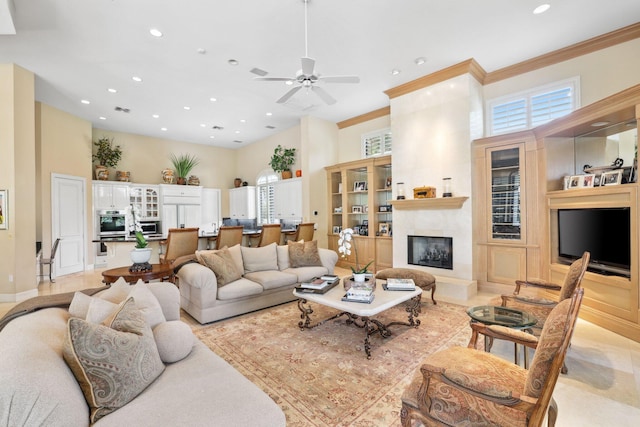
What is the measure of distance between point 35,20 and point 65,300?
360 cm

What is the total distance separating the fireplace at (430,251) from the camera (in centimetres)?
491

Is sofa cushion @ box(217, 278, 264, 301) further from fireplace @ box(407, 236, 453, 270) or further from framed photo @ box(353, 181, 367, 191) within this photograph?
framed photo @ box(353, 181, 367, 191)

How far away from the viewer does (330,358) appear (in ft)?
8.71

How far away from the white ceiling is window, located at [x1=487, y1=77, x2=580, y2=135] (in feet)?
1.78

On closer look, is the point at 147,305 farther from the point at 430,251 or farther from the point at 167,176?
the point at 167,176

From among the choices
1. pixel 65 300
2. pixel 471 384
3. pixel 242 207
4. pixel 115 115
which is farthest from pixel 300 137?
pixel 471 384

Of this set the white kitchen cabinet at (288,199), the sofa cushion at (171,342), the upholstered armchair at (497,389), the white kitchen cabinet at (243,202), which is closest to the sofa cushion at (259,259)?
the sofa cushion at (171,342)

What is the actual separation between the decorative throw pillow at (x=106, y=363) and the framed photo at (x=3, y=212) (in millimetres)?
4959

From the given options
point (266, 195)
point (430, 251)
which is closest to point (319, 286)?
point (430, 251)

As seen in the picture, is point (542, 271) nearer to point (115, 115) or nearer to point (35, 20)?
point (35, 20)

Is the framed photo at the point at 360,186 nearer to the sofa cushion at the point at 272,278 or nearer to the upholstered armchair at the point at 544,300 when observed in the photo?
the sofa cushion at the point at 272,278

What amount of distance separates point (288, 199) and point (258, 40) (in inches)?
162

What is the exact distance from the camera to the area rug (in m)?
1.99

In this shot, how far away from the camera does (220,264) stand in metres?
3.65
